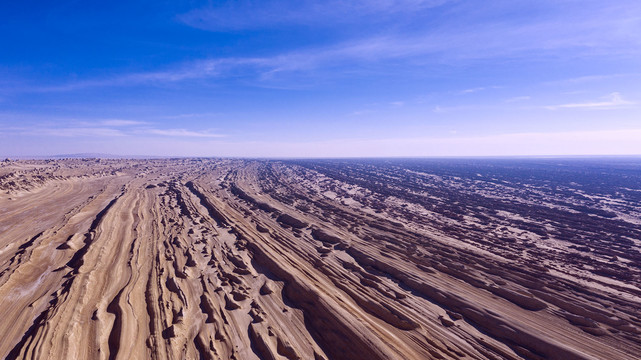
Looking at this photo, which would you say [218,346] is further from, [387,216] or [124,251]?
[387,216]

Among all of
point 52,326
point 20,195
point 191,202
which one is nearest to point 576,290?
point 52,326

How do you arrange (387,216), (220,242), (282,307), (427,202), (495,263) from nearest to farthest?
1. (282,307)
2. (495,263)
3. (220,242)
4. (387,216)
5. (427,202)

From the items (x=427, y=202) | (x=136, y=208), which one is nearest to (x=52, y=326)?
(x=136, y=208)

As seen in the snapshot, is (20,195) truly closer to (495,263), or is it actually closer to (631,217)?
(495,263)

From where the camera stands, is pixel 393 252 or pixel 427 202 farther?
pixel 427 202

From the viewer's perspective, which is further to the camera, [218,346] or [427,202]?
[427,202]

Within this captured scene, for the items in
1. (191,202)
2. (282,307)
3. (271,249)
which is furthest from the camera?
(191,202)
